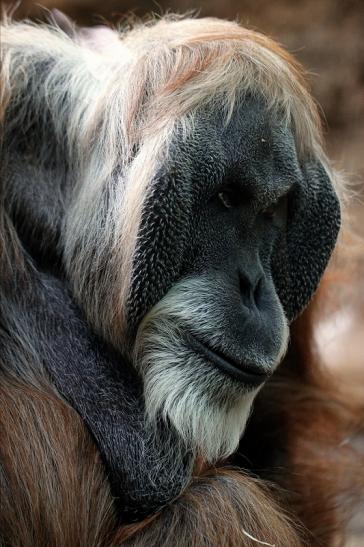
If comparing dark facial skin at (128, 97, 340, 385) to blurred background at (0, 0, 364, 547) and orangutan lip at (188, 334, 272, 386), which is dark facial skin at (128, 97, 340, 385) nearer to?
orangutan lip at (188, 334, 272, 386)

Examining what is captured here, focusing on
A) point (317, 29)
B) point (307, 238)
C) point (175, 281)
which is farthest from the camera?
point (317, 29)

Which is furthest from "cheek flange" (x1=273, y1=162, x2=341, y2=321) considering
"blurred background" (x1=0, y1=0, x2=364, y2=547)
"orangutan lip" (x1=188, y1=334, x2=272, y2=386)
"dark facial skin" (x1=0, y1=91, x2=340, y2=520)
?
"blurred background" (x1=0, y1=0, x2=364, y2=547)

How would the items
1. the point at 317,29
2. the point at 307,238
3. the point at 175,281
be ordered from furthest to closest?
1. the point at 317,29
2. the point at 307,238
3. the point at 175,281

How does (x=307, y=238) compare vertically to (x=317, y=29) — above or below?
below

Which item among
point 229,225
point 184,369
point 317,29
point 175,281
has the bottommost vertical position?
point 184,369

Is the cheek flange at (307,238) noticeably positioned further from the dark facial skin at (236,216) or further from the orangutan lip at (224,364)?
the orangutan lip at (224,364)

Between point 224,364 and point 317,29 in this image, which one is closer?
point 224,364

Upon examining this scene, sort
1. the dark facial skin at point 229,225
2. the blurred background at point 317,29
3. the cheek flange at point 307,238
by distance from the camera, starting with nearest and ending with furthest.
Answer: the dark facial skin at point 229,225, the cheek flange at point 307,238, the blurred background at point 317,29

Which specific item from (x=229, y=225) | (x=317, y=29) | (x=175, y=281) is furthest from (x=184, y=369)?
(x=317, y=29)

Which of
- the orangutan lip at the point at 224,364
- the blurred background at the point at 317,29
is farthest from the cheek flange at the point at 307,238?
the blurred background at the point at 317,29

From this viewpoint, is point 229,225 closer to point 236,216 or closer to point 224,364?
point 236,216

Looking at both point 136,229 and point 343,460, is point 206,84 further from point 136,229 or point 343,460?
point 343,460

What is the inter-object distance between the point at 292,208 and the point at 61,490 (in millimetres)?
870

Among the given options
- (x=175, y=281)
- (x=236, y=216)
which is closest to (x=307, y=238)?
(x=236, y=216)
